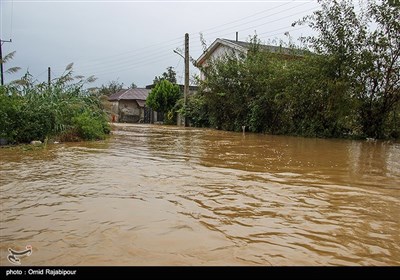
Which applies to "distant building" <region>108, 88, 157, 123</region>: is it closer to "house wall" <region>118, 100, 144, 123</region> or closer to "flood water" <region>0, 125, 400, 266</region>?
"house wall" <region>118, 100, 144, 123</region>

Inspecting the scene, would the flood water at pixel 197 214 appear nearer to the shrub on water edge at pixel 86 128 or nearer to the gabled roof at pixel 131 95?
the shrub on water edge at pixel 86 128

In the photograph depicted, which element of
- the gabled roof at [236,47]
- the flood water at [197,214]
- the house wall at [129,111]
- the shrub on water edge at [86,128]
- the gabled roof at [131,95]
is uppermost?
the gabled roof at [236,47]

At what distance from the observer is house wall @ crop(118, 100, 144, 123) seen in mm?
34812

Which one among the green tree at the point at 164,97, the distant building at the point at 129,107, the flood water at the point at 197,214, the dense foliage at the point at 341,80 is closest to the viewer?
the flood water at the point at 197,214

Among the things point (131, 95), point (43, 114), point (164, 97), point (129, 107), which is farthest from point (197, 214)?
point (131, 95)

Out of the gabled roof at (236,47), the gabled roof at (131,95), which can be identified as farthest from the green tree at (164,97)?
the gabled roof at (131,95)

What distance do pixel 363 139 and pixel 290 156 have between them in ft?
20.9

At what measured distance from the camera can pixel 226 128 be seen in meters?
18.0

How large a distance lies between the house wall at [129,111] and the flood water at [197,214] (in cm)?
2987

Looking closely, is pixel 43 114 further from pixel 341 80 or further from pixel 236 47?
pixel 236 47

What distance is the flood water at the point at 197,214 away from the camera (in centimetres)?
220

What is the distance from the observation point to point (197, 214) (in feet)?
9.84

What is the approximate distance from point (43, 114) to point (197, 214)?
Answer: 6997mm

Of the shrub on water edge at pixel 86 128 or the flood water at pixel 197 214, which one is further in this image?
the shrub on water edge at pixel 86 128
